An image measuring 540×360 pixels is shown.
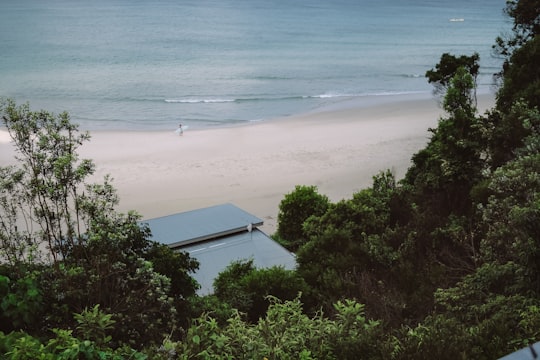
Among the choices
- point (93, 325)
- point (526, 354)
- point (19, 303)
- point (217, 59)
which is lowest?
point (19, 303)

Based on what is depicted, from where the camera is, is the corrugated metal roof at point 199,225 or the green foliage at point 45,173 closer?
the green foliage at point 45,173

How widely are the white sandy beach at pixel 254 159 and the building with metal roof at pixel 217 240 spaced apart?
3753 millimetres

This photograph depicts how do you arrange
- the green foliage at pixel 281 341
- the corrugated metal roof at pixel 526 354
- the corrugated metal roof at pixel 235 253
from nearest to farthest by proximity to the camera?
the corrugated metal roof at pixel 526 354
the green foliage at pixel 281 341
the corrugated metal roof at pixel 235 253

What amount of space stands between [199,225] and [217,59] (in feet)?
147

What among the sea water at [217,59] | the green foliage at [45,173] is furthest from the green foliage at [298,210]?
the green foliage at [45,173]

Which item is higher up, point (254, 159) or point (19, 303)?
point (19, 303)

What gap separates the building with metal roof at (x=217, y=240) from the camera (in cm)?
1275

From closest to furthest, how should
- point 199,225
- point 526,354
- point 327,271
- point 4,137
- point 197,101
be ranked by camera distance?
point 526,354
point 327,271
point 199,225
point 4,137
point 197,101

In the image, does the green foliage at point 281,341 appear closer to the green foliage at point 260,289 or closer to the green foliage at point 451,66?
the green foliage at point 260,289

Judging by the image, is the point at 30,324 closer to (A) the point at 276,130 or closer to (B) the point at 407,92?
(A) the point at 276,130

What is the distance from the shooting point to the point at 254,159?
990 inches

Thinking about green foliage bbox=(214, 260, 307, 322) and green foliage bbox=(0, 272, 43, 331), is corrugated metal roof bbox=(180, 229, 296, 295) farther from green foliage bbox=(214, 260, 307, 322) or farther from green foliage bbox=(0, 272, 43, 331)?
green foliage bbox=(0, 272, 43, 331)

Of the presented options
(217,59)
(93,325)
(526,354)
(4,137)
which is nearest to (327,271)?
(93,325)

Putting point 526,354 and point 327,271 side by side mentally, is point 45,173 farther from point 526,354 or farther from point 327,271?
point 526,354
